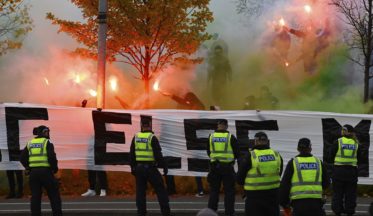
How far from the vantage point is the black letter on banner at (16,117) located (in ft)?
42.7

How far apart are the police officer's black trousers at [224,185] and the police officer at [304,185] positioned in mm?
2769

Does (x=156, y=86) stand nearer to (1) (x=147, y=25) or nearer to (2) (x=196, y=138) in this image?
(1) (x=147, y=25)

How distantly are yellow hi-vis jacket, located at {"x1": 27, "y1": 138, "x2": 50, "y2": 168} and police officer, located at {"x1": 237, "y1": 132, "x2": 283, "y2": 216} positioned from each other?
A: 11.4ft

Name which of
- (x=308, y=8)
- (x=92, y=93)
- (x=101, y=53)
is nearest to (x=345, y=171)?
(x=101, y=53)

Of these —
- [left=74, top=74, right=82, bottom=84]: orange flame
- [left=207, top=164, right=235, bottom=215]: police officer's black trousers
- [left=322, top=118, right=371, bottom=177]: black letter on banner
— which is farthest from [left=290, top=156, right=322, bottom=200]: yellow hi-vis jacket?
[left=74, top=74, right=82, bottom=84]: orange flame

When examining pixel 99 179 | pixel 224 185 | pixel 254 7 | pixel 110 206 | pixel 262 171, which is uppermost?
pixel 254 7

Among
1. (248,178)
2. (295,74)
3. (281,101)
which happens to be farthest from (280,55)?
(248,178)

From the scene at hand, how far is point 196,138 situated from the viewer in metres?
12.9

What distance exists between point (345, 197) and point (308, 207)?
11.9ft

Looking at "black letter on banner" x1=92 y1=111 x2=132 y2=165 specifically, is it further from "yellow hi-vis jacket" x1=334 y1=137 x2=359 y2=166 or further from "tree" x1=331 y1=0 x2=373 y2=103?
"tree" x1=331 y1=0 x2=373 y2=103

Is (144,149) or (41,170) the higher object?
A: (144,149)

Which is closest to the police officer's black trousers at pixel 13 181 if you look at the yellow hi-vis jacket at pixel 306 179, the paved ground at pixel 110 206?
the paved ground at pixel 110 206

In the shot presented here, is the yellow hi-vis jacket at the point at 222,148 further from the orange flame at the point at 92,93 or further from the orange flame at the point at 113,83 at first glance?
the orange flame at the point at 113,83

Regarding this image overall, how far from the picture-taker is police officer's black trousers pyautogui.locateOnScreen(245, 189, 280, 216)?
7.70 m
